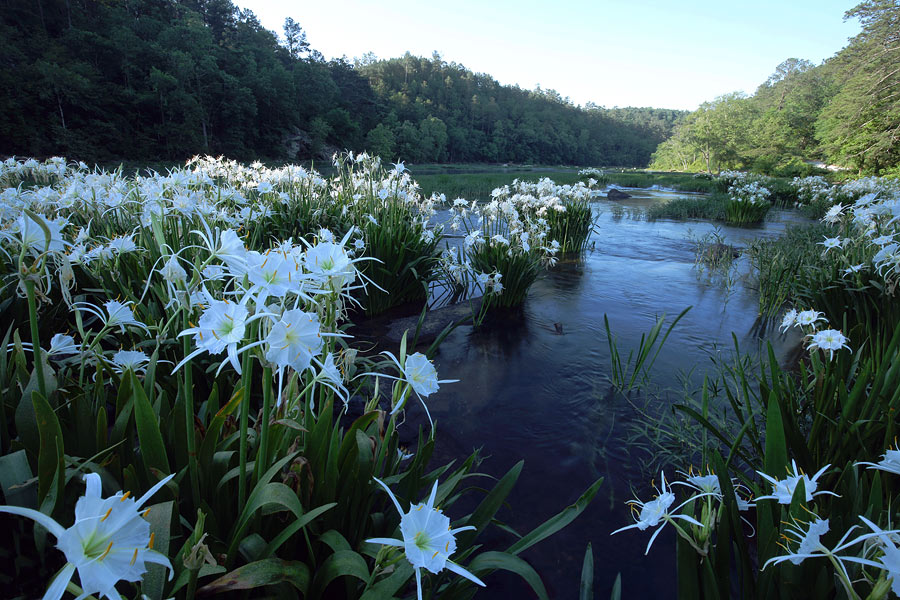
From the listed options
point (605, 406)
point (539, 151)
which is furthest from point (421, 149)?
point (605, 406)

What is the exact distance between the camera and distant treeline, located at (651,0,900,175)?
978 inches

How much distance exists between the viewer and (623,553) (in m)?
1.90

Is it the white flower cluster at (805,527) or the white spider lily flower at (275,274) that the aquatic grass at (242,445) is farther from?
the white flower cluster at (805,527)

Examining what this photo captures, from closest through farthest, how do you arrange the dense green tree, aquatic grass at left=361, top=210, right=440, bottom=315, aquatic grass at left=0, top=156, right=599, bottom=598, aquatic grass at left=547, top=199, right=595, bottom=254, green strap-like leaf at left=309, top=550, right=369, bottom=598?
aquatic grass at left=0, top=156, right=599, bottom=598
green strap-like leaf at left=309, top=550, right=369, bottom=598
aquatic grass at left=361, top=210, right=440, bottom=315
aquatic grass at left=547, top=199, right=595, bottom=254
the dense green tree

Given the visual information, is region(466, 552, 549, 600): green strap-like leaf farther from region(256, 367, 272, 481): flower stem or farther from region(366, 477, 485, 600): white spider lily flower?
region(256, 367, 272, 481): flower stem

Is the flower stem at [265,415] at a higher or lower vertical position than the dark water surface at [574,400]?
higher

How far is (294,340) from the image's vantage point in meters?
0.82

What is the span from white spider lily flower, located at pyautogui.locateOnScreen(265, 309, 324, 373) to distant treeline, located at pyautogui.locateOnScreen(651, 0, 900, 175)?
3503 cm

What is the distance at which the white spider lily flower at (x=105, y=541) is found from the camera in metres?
0.55

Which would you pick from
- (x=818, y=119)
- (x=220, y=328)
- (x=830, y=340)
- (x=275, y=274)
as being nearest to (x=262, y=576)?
(x=220, y=328)

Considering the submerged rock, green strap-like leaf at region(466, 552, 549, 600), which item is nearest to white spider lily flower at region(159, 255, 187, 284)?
green strap-like leaf at region(466, 552, 549, 600)

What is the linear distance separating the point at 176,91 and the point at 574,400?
139 feet

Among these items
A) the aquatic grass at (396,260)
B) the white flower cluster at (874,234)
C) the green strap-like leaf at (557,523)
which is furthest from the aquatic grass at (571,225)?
the green strap-like leaf at (557,523)

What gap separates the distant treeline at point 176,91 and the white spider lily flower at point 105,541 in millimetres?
35890
